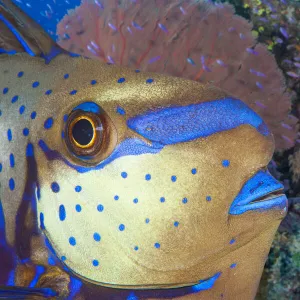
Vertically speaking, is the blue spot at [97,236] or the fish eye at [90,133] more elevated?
the fish eye at [90,133]

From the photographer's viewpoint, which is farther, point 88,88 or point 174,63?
point 174,63

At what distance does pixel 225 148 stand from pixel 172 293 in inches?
23.5

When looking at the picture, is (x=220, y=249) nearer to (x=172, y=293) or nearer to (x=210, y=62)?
(x=172, y=293)

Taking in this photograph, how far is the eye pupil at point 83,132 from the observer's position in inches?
53.3

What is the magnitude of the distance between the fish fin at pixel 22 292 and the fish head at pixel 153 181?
0.13 m

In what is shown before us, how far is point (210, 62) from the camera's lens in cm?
348

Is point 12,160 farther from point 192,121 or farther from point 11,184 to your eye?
point 192,121

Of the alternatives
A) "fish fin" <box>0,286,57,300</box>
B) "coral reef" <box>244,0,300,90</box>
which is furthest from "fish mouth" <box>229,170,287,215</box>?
"coral reef" <box>244,0,300,90</box>

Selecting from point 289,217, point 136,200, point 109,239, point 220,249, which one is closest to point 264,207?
point 220,249

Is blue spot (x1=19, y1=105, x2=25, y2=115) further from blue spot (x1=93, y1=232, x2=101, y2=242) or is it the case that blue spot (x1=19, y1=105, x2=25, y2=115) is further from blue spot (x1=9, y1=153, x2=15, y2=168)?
blue spot (x1=93, y1=232, x2=101, y2=242)

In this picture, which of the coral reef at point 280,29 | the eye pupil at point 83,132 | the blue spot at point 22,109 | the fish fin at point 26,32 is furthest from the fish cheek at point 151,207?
the coral reef at point 280,29

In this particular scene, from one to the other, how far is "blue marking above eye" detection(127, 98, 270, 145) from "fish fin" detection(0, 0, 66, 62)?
1.87 feet

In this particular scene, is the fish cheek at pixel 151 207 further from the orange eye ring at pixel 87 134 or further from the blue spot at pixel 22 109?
the blue spot at pixel 22 109

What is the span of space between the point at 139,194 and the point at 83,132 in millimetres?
296
